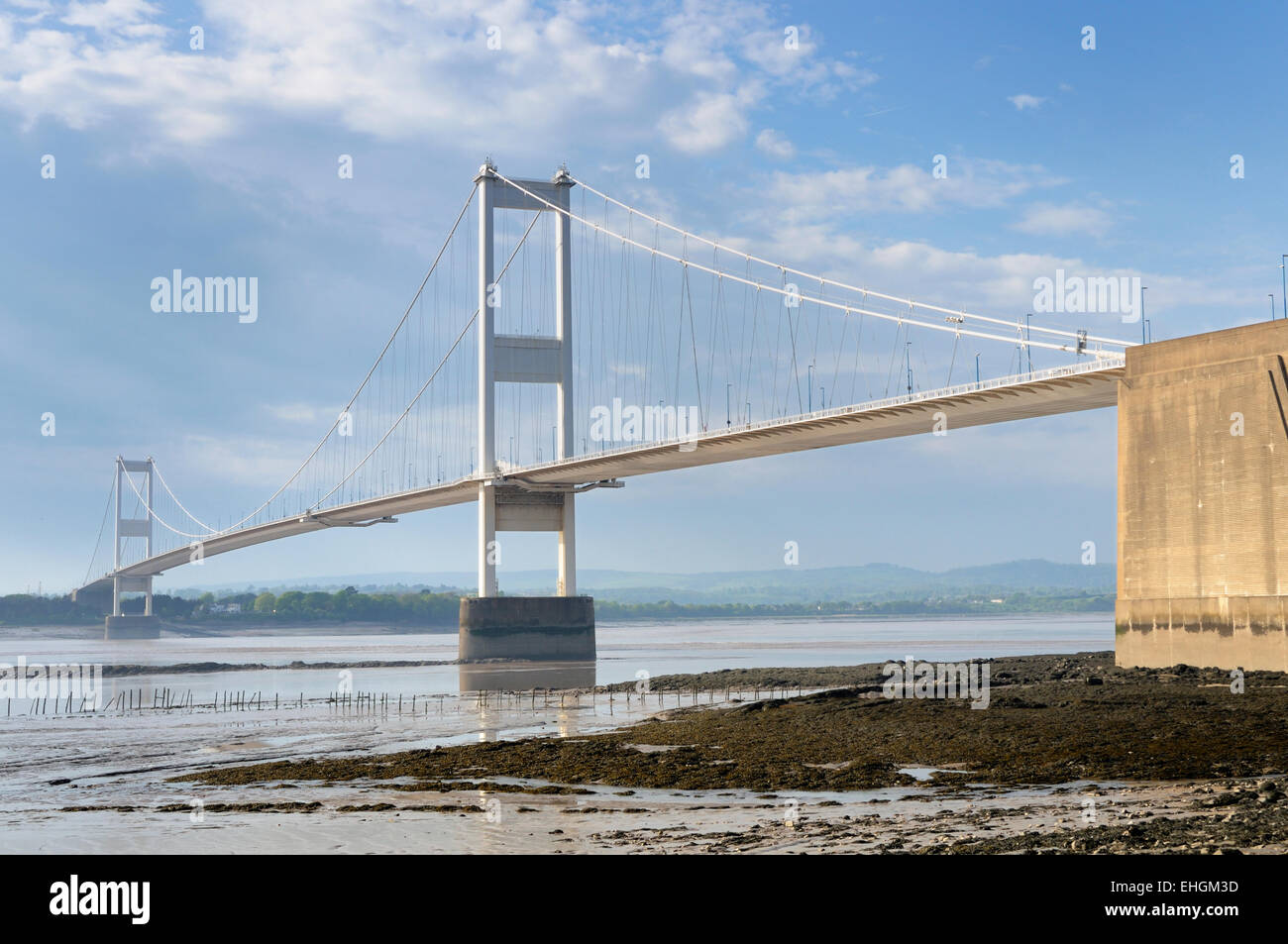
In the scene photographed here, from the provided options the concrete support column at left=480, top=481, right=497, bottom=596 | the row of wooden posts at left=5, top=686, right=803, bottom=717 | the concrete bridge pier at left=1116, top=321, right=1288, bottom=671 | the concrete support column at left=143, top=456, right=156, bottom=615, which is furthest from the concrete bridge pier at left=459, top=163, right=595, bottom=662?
the concrete support column at left=143, top=456, right=156, bottom=615

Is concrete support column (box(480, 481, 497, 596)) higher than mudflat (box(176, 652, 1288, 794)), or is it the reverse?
concrete support column (box(480, 481, 497, 596))

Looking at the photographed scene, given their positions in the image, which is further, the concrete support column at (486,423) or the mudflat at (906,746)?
the concrete support column at (486,423)

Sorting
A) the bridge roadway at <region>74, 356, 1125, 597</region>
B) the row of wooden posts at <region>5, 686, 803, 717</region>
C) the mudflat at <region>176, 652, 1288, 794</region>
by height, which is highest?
the bridge roadway at <region>74, 356, 1125, 597</region>

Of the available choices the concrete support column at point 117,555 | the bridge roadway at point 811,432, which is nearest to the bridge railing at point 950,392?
the bridge roadway at point 811,432

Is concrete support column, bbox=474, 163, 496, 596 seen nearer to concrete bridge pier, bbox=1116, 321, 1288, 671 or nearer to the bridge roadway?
A: the bridge roadway

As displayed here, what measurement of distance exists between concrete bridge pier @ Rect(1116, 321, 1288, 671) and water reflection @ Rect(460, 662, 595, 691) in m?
23.2

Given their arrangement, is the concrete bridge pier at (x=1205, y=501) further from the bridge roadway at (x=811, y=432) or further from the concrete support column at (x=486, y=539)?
the concrete support column at (x=486, y=539)

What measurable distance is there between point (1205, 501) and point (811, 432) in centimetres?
2006

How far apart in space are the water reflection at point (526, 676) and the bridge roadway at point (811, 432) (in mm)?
10139

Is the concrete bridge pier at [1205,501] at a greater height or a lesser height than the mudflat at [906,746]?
greater

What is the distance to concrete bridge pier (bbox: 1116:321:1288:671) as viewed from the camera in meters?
31.8

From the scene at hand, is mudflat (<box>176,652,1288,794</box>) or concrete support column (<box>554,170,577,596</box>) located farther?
concrete support column (<box>554,170,577,596</box>)

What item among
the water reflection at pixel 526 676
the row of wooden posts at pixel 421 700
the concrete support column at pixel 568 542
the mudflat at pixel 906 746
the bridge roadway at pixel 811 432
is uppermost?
the bridge roadway at pixel 811 432

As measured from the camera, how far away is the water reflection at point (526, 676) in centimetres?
5241
